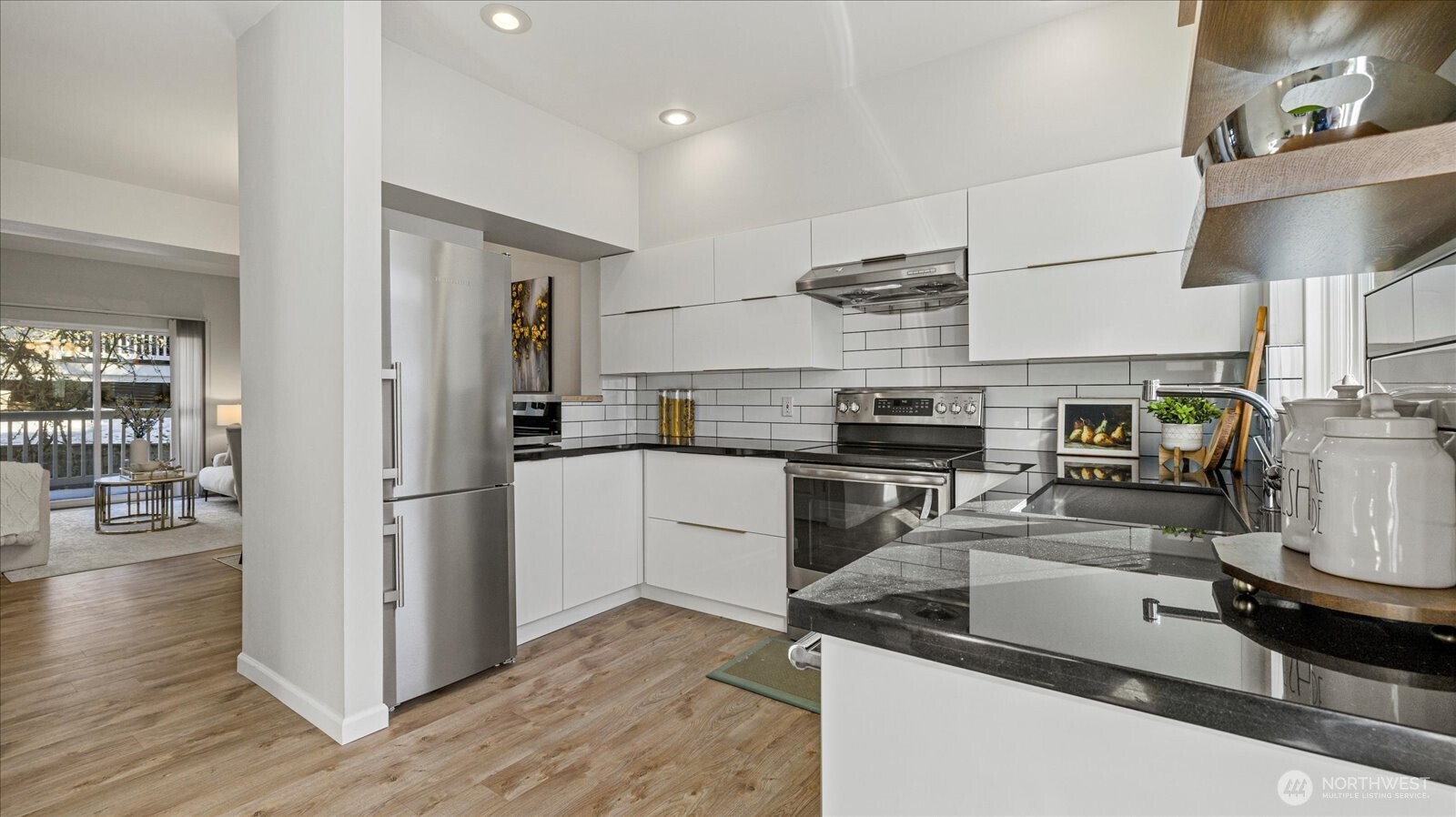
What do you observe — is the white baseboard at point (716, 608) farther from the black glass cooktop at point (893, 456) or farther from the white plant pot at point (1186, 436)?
the white plant pot at point (1186, 436)

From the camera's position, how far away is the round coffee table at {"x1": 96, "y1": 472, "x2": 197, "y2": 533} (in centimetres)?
584

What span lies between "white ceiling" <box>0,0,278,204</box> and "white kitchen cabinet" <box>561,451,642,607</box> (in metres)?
2.19

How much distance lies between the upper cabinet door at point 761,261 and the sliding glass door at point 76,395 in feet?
23.4

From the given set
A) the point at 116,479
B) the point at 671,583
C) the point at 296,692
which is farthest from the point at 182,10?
the point at 116,479

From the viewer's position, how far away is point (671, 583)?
343 centimetres

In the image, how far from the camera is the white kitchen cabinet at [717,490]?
305 centimetres

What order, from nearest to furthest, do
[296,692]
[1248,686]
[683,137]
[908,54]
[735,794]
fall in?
[1248,686]
[735,794]
[296,692]
[908,54]
[683,137]

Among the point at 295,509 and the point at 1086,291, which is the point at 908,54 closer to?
the point at 1086,291

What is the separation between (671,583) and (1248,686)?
306 cm

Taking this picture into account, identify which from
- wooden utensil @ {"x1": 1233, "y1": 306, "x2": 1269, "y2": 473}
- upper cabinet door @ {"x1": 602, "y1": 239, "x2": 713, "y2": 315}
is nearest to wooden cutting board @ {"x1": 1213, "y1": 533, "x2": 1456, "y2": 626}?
wooden utensil @ {"x1": 1233, "y1": 306, "x2": 1269, "y2": 473}

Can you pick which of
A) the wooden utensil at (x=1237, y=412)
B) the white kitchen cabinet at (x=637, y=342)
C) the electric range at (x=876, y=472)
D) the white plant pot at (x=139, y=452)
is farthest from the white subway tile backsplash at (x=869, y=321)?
the white plant pot at (x=139, y=452)

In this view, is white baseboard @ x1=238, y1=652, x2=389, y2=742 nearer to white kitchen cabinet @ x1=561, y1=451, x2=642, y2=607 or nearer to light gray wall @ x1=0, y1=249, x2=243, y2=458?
white kitchen cabinet @ x1=561, y1=451, x2=642, y2=607

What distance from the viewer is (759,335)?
3.32 meters

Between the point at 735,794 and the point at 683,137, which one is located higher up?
the point at 683,137
